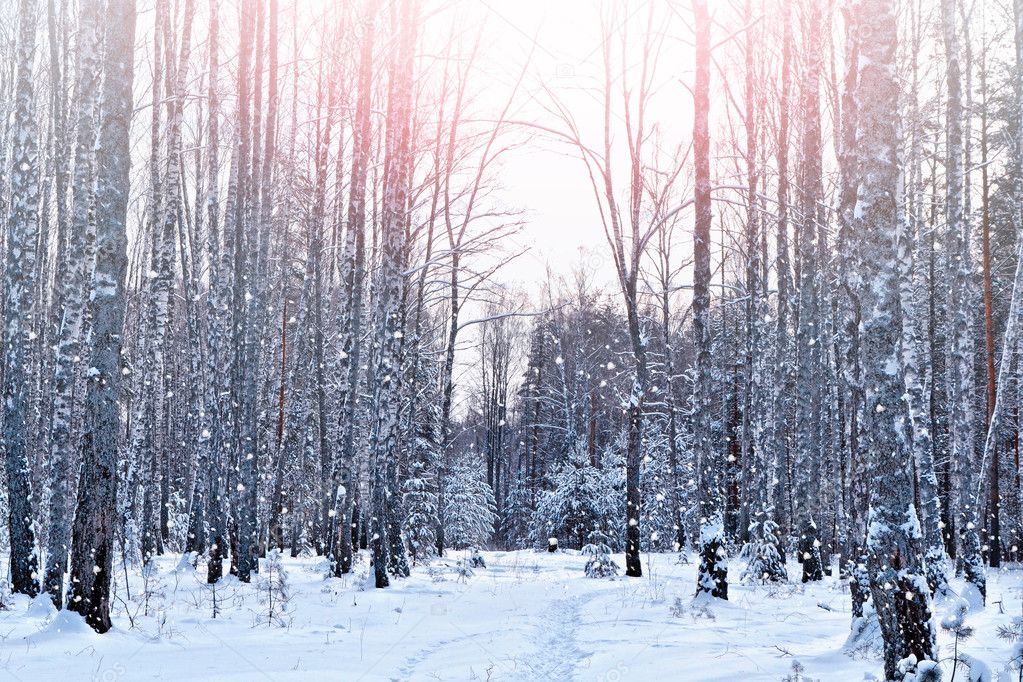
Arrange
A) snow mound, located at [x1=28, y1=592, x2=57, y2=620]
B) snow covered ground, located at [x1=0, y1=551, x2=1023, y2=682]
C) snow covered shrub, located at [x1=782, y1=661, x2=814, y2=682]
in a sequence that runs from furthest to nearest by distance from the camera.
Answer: snow mound, located at [x1=28, y1=592, x2=57, y2=620], snow covered ground, located at [x1=0, y1=551, x2=1023, y2=682], snow covered shrub, located at [x1=782, y1=661, x2=814, y2=682]

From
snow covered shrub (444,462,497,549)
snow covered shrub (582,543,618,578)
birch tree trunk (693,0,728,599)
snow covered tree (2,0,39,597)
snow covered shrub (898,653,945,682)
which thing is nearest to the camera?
snow covered shrub (898,653,945,682)

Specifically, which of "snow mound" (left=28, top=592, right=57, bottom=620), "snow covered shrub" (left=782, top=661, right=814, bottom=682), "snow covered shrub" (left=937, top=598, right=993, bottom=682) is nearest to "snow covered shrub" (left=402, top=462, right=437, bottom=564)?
"snow mound" (left=28, top=592, right=57, bottom=620)

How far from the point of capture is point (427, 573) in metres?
17.0

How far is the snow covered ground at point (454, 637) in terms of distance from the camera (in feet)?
21.6

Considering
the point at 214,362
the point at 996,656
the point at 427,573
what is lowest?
the point at 427,573

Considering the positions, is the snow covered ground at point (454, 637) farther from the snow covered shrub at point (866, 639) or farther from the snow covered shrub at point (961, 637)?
the snow covered shrub at point (961, 637)

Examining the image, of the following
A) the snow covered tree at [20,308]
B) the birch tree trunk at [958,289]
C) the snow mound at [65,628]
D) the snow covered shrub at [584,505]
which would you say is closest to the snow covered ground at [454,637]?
the snow mound at [65,628]

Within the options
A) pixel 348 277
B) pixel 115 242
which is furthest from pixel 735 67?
pixel 115 242

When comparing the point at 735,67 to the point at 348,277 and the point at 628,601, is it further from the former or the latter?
the point at 628,601

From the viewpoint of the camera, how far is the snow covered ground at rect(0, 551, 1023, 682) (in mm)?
6590

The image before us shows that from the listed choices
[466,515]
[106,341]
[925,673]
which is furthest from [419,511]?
[925,673]

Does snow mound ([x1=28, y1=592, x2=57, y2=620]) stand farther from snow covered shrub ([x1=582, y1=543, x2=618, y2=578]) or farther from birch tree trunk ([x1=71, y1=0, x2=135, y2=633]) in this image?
snow covered shrub ([x1=582, y1=543, x2=618, y2=578])

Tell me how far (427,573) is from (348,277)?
665 cm

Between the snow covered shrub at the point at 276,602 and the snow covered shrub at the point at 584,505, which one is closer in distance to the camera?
the snow covered shrub at the point at 276,602
